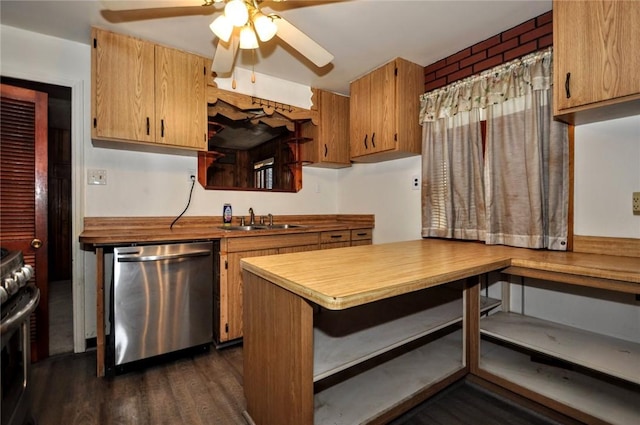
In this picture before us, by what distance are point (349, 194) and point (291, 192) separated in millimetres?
696

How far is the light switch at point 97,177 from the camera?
2.30m

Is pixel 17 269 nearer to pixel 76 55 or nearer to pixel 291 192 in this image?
pixel 76 55

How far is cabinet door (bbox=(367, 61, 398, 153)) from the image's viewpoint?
102 inches

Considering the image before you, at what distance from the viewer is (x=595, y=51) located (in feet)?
4.83

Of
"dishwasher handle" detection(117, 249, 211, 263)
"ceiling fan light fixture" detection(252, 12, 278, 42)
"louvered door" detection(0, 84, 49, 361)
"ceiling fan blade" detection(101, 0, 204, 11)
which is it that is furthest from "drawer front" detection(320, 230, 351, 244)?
"louvered door" detection(0, 84, 49, 361)

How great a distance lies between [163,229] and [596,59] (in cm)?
292

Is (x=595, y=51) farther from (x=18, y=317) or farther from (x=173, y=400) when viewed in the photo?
(x=173, y=400)

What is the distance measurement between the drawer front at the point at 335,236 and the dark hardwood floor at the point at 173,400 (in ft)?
4.11

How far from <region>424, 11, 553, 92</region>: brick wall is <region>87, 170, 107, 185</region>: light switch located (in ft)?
9.15

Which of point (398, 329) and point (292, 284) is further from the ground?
point (292, 284)

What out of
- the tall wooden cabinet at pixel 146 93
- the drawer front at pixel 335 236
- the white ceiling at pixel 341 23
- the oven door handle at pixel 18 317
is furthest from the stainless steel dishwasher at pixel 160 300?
the white ceiling at pixel 341 23

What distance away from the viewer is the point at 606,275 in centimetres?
134

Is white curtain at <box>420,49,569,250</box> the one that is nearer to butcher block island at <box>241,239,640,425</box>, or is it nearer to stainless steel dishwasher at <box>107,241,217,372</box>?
butcher block island at <box>241,239,640,425</box>

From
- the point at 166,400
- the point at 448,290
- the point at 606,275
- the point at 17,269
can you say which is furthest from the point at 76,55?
the point at 606,275
